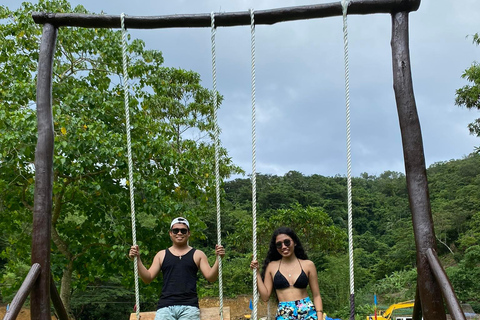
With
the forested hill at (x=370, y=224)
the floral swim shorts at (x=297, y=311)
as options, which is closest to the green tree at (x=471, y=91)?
the forested hill at (x=370, y=224)

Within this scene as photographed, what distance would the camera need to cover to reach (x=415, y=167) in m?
2.65

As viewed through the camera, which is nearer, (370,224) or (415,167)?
(415,167)

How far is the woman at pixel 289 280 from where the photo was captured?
2.71 m

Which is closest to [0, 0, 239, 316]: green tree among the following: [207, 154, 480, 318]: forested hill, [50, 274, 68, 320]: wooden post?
[50, 274, 68, 320]: wooden post

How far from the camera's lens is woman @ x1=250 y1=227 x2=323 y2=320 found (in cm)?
271

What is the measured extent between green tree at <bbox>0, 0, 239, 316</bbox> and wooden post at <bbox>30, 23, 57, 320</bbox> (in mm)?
2354

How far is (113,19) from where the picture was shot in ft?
10.1

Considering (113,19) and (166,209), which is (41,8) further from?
(113,19)

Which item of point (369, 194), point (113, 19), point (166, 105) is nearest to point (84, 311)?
point (166, 105)

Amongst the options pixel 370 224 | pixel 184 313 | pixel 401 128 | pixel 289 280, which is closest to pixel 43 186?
pixel 184 313

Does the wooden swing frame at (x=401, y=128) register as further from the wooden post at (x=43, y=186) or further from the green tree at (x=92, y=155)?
the green tree at (x=92, y=155)

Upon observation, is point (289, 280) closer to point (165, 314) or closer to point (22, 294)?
point (165, 314)

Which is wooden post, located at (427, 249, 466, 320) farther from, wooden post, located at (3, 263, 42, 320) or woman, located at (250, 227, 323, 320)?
wooden post, located at (3, 263, 42, 320)

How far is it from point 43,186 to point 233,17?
4.90 ft
